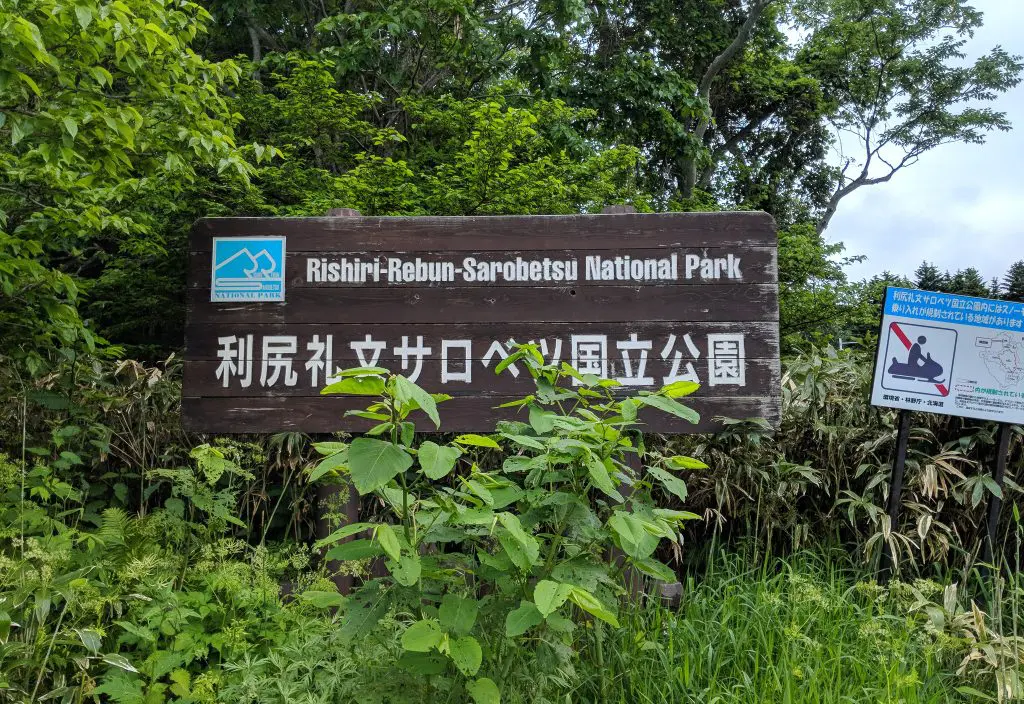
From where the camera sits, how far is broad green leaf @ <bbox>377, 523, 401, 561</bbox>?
6.27ft

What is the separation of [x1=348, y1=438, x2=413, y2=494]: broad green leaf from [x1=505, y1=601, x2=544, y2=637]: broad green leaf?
475mm

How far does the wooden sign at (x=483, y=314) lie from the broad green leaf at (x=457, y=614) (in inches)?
64.6

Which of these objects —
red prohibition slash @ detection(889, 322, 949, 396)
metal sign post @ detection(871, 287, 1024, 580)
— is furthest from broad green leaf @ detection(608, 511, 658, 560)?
red prohibition slash @ detection(889, 322, 949, 396)

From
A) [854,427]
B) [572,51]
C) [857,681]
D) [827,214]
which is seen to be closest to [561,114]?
[572,51]

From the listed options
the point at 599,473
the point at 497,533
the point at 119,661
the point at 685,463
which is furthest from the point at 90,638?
the point at 685,463

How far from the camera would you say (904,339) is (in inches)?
159

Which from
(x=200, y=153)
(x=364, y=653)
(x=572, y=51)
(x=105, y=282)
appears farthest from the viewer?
(x=572, y=51)

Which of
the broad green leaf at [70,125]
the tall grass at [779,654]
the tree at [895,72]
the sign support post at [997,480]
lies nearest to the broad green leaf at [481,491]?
the tall grass at [779,654]

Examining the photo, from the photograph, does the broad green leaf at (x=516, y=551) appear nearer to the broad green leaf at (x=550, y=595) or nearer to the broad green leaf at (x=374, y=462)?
the broad green leaf at (x=550, y=595)

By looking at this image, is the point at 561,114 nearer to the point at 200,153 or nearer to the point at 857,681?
the point at 200,153

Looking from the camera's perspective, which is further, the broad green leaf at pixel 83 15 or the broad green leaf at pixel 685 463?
the broad green leaf at pixel 83 15

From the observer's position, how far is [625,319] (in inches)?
149

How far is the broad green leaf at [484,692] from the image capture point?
2098 millimetres

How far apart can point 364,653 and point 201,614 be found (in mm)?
765
